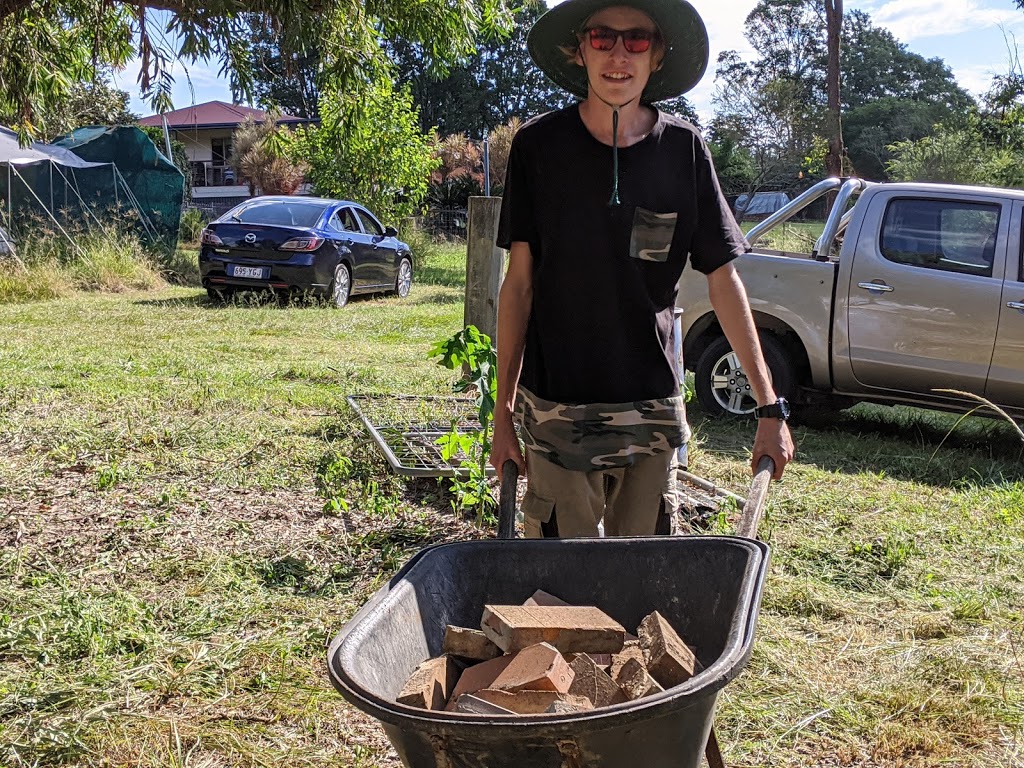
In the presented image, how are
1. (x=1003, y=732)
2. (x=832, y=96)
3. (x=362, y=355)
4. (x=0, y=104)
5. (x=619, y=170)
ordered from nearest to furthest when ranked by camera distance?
(x=619, y=170) < (x=1003, y=732) < (x=0, y=104) < (x=362, y=355) < (x=832, y=96)

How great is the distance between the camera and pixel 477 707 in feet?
5.57

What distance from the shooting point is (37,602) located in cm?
397

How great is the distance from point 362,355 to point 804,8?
211 feet

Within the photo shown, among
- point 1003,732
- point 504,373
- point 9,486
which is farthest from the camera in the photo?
point 9,486

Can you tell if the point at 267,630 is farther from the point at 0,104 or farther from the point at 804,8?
the point at 804,8

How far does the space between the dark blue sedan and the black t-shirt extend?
11.4 metres

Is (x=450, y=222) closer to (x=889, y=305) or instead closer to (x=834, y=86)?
(x=834, y=86)

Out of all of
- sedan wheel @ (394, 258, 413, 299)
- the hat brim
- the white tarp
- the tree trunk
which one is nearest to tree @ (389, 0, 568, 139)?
the tree trunk

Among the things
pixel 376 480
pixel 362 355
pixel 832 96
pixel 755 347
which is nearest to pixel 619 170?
pixel 755 347

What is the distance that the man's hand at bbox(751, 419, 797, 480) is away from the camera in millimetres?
2650

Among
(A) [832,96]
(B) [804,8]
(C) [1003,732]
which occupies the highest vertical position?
(B) [804,8]

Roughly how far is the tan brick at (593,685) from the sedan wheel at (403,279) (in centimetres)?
1531

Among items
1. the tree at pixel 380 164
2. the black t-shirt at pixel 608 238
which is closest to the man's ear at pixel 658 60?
the black t-shirt at pixel 608 238

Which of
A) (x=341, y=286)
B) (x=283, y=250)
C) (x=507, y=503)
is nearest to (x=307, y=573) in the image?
(x=507, y=503)
